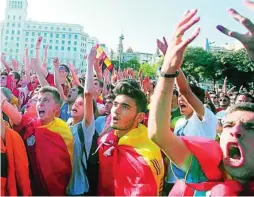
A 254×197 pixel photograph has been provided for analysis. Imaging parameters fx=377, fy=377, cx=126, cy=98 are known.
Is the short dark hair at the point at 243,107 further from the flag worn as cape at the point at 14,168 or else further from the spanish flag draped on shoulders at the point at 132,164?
the flag worn as cape at the point at 14,168

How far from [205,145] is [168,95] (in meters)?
0.36

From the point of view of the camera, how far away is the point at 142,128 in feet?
10.2

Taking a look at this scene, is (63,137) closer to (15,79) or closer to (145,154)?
(145,154)

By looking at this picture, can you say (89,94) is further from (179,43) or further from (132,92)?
(179,43)

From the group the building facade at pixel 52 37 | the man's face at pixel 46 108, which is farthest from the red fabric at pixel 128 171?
the building facade at pixel 52 37

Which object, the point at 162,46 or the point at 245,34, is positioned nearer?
the point at 245,34

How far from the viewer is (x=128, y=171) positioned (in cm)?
281

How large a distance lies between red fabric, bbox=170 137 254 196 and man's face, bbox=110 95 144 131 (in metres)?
1.11

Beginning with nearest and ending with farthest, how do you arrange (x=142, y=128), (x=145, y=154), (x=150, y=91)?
(x=145, y=154)
(x=142, y=128)
(x=150, y=91)

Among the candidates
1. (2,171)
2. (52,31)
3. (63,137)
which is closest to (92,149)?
(63,137)

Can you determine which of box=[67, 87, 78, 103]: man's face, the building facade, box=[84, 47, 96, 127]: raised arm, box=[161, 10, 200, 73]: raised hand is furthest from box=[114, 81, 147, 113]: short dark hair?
the building facade

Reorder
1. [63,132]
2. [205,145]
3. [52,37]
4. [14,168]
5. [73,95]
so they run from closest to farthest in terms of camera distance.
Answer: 1. [205,145]
2. [14,168]
3. [63,132]
4. [73,95]
5. [52,37]

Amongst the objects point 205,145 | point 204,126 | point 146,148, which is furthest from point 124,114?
point 205,145

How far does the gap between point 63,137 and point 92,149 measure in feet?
1.07
